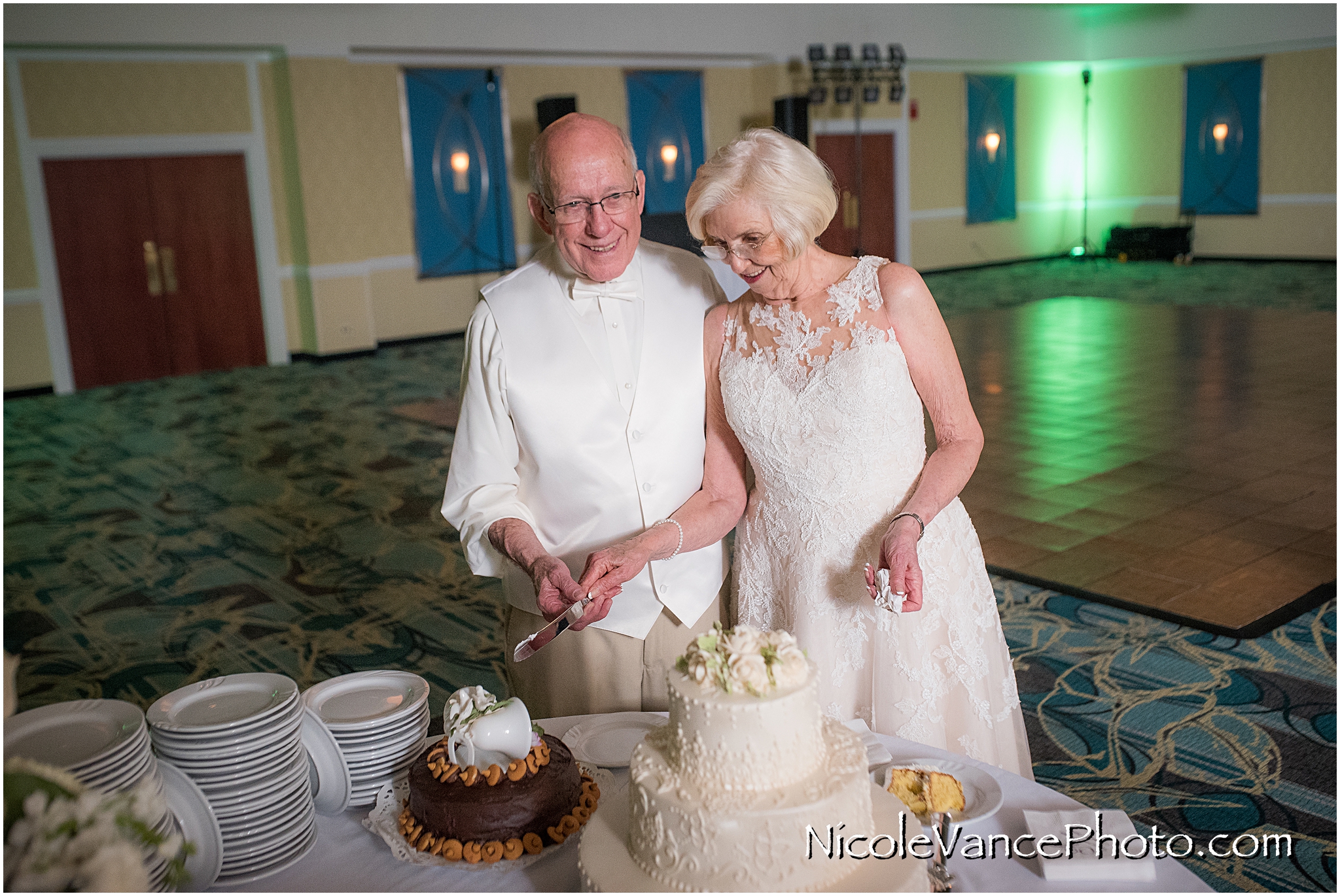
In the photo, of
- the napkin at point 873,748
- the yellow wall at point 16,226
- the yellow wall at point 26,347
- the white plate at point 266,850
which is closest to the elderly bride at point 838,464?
the napkin at point 873,748

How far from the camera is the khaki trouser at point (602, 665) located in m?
2.20

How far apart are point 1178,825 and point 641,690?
1.64 meters

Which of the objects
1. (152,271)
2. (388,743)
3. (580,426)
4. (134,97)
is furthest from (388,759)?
(152,271)

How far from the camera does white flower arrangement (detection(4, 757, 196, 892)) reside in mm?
1068

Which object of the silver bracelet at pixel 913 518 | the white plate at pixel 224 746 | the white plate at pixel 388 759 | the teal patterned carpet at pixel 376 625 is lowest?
the teal patterned carpet at pixel 376 625

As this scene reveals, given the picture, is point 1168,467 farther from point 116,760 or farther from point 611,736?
point 116,760

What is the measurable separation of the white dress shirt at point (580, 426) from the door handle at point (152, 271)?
35.7 feet

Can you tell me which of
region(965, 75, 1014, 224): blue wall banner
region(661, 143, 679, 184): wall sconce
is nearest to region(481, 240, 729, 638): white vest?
region(661, 143, 679, 184): wall sconce

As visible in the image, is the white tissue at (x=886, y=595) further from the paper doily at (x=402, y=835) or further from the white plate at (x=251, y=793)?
the white plate at (x=251, y=793)

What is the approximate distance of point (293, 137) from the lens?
11.7 meters

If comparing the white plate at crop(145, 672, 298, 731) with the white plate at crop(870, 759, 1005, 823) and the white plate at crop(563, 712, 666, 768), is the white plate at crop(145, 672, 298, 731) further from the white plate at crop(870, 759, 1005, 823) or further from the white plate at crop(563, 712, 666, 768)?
the white plate at crop(870, 759, 1005, 823)

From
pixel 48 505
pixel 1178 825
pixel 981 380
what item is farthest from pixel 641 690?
pixel 981 380

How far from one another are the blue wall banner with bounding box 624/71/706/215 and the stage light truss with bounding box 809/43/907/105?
170cm

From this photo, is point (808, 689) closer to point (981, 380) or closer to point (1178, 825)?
point (1178, 825)
